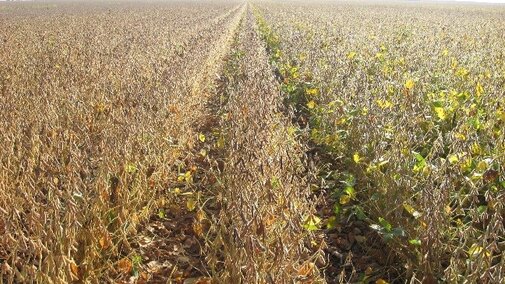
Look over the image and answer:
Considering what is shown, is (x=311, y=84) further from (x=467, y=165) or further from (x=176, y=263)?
(x=176, y=263)

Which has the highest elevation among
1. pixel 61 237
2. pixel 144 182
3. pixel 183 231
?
pixel 61 237

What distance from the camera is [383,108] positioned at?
373 cm

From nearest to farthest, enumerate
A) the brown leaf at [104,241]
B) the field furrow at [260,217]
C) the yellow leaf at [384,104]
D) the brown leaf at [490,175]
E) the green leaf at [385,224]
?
1. the field furrow at [260,217]
2. the brown leaf at [104,241]
3. the green leaf at [385,224]
4. the brown leaf at [490,175]
5. the yellow leaf at [384,104]

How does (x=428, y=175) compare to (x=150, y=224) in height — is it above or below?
above

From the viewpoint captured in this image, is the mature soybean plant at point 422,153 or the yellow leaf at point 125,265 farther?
the yellow leaf at point 125,265

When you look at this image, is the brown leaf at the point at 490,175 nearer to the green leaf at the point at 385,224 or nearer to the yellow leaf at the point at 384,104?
the green leaf at the point at 385,224

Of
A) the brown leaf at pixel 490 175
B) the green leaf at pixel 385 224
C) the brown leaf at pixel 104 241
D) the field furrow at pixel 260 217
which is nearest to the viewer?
the field furrow at pixel 260 217

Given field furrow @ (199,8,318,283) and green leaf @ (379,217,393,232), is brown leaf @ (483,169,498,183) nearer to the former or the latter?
green leaf @ (379,217,393,232)

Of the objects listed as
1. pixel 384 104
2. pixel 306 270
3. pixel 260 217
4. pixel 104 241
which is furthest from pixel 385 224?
pixel 104 241

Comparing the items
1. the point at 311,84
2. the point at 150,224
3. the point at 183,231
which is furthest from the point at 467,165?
the point at 311,84

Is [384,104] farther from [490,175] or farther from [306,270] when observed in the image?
[306,270]

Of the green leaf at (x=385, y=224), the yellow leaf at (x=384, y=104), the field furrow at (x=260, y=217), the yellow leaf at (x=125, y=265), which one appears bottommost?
the yellow leaf at (x=125, y=265)

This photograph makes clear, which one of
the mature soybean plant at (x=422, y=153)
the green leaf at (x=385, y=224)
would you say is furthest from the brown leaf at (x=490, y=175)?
the green leaf at (x=385, y=224)

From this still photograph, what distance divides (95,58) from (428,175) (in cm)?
571
